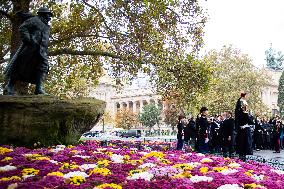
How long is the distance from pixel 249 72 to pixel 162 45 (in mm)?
29944

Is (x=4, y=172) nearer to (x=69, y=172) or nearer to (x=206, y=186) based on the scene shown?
(x=69, y=172)

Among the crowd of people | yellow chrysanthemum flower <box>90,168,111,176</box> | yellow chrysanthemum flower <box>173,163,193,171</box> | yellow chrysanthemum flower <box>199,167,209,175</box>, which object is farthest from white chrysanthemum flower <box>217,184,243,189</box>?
the crowd of people

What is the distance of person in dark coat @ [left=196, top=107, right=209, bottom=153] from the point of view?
1520cm

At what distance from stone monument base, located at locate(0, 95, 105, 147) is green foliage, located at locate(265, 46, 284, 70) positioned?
290 ft

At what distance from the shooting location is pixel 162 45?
→ 1880 cm

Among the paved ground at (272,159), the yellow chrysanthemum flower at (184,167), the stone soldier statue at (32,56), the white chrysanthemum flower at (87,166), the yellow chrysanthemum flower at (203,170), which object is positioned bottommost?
the paved ground at (272,159)

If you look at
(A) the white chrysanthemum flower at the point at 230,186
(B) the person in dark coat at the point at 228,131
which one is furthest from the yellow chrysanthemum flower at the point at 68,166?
(B) the person in dark coat at the point at 228,131

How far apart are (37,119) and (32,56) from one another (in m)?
1.98

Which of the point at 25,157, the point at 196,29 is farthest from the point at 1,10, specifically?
the point at 25,157

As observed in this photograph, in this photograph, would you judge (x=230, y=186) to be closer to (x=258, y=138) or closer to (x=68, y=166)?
(x=68, y=166)

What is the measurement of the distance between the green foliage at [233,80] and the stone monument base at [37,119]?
36.0 metres

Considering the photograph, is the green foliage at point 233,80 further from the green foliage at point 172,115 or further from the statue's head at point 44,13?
the statue's head at point 44,13

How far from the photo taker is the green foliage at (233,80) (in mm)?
45188

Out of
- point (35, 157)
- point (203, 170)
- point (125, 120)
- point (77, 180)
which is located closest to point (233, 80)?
point (125, 120)
